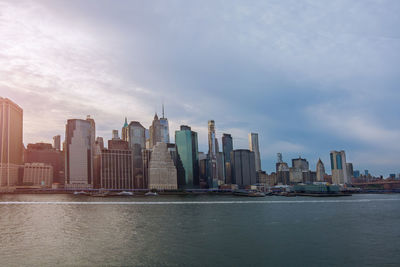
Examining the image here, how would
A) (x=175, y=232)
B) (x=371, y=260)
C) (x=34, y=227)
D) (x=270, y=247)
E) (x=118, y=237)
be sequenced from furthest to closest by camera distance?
(x=34, y=227), (x=175, y=232), (x=118, y=237), (x=270, y=247), (x=371, y=260)

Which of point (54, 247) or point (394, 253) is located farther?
point (54, 247)

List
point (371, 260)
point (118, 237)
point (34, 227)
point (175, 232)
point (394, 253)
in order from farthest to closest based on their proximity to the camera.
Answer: point (34, 227)
point (175, 232)
point (118, 237)
point (394, 253)
point (371, 260)

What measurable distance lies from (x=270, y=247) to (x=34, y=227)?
170 ft

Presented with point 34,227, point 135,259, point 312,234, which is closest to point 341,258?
point 312,234

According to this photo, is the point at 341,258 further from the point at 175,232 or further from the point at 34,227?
the point at 34,227

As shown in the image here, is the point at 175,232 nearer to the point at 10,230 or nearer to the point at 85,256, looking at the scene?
the point at 85,256

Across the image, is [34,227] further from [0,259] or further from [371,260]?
[371,260]

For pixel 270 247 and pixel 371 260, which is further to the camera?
pixel 270 247

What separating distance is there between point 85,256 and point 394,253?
42008 millimetres

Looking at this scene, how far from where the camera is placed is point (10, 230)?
6650cm

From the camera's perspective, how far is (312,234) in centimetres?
6081

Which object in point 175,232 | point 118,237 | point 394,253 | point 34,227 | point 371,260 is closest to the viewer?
point 371,260

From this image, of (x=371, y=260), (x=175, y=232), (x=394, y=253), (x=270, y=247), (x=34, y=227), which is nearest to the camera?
(x=371, y=260)

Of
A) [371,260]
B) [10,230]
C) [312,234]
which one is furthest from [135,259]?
[10,230]
